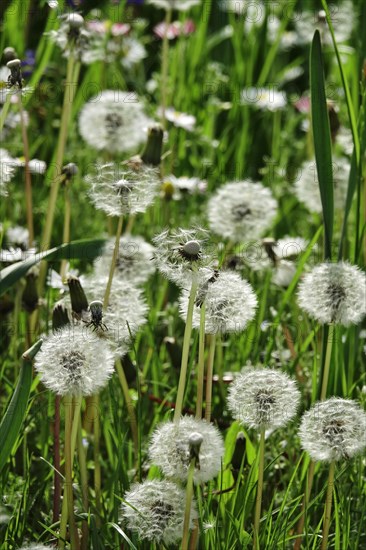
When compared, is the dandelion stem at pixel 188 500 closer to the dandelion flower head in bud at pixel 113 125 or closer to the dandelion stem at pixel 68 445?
the dandelion stem at pixel 68 445

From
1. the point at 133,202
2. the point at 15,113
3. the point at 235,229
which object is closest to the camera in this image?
the point at 133,202

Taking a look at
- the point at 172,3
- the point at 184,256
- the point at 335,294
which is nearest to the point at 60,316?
the point at 184,256

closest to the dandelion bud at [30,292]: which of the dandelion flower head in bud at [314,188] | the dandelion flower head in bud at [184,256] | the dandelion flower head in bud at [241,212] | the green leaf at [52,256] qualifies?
the green leaf at [52,256]

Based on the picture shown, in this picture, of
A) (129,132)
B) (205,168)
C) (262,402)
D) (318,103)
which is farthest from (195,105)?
(262,402)

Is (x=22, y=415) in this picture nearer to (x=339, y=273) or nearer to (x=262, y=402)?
(x=262, y=402)

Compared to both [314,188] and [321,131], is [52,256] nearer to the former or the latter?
[321,131]

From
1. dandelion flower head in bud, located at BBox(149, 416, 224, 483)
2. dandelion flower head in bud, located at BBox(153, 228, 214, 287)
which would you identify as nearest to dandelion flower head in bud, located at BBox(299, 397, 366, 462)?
dandelion flower head in bud, located at BBox(149, 416, 224, 483)
